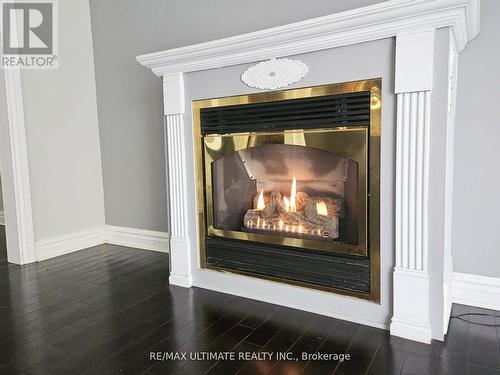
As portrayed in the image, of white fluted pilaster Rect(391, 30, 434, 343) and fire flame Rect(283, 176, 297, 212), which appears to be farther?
fire flame Rect(283, 176, 297, 212)

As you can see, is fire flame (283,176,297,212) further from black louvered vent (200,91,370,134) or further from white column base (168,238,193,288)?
white column base (168,238,193,288)

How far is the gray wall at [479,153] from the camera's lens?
6.59 ft

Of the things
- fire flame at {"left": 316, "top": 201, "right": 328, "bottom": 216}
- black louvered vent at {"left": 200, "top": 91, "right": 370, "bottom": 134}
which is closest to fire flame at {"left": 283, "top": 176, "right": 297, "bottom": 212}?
fire flame at {"left": 316, "top": 201, "right": 328, "bottom": 216}

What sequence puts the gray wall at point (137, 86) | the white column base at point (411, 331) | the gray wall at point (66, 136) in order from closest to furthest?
the white column base at point (411, 331), the gray wall at point (137, 86), the gray wall at point (66, 136)

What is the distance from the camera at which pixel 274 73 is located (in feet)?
6.72

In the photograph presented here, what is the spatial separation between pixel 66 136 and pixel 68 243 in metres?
A: 0.99

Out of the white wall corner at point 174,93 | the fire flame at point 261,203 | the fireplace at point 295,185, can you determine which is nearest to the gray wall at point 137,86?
the white wall corner at point 174,93

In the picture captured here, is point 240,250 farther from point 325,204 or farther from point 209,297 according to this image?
point 325,204

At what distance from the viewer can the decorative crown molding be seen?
1.98 metres

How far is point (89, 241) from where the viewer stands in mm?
3629

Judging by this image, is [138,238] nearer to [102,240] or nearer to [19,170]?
[102,240]

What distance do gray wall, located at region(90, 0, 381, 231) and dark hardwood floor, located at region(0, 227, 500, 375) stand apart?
1091mm

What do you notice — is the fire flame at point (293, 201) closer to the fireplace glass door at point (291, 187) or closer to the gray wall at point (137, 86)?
the fireplace glass door at point (291, 187)

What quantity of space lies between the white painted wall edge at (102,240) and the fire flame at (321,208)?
1639 millimetres
